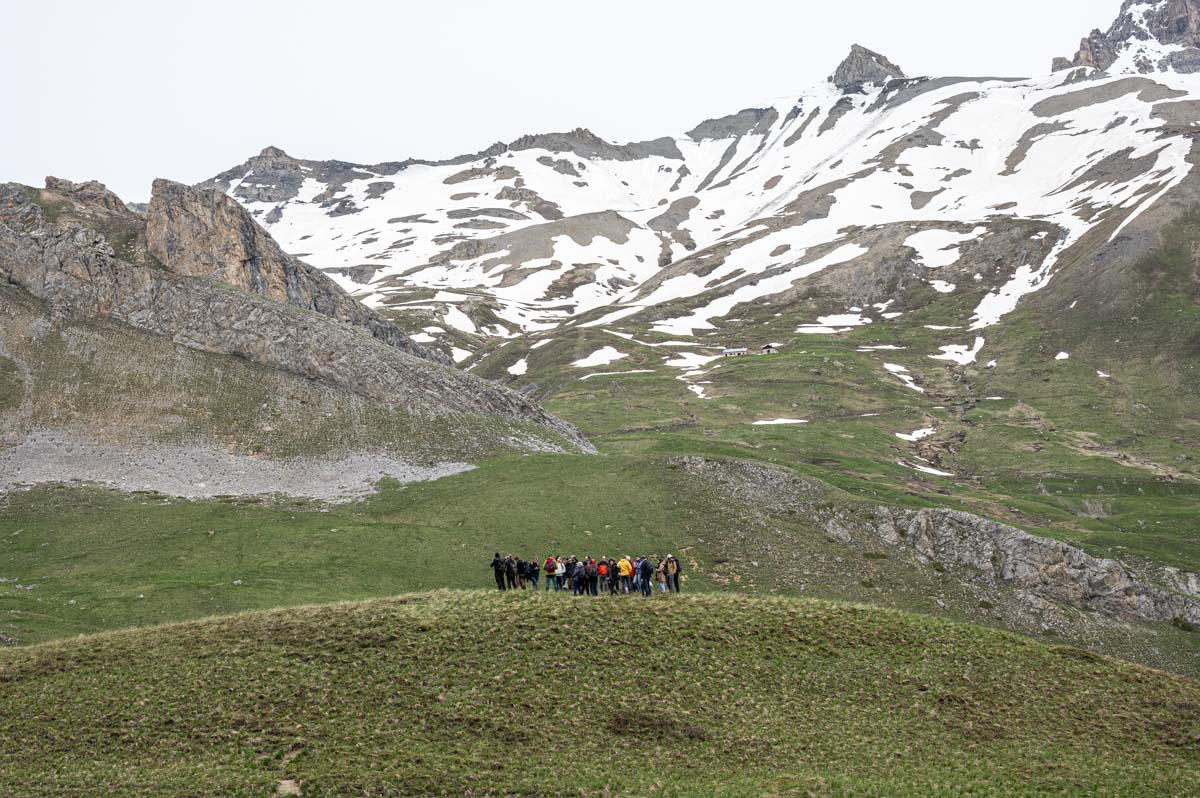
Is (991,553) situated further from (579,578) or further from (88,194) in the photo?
(88,194)

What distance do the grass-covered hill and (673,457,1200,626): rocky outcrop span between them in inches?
812

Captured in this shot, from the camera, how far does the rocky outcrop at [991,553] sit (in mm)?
52469

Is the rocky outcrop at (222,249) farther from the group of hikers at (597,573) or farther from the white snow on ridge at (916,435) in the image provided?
the white snow on ridge at (916,435)

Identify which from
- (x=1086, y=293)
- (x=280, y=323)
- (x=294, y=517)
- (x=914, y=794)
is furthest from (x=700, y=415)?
(x=914, y=794)

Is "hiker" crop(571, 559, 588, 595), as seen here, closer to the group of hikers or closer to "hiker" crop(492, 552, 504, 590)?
the group of hikers

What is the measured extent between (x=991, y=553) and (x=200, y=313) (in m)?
73.8

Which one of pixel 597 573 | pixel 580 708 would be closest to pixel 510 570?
pixel 597 573

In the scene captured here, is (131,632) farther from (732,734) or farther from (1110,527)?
(1110,527)

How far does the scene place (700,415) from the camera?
389ft

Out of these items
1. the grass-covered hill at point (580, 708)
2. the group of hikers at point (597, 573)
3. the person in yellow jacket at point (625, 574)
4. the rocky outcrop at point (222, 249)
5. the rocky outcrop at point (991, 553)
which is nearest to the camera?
the grass-covered hill at point (580, 708)

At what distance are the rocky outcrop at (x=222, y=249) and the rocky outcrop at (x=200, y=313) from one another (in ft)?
14.7

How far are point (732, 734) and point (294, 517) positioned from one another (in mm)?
37964

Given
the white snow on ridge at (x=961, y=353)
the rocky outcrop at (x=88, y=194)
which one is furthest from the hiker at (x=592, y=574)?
the white snow on ridge at (x=961, y=353)

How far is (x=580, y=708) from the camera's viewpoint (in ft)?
92.0
